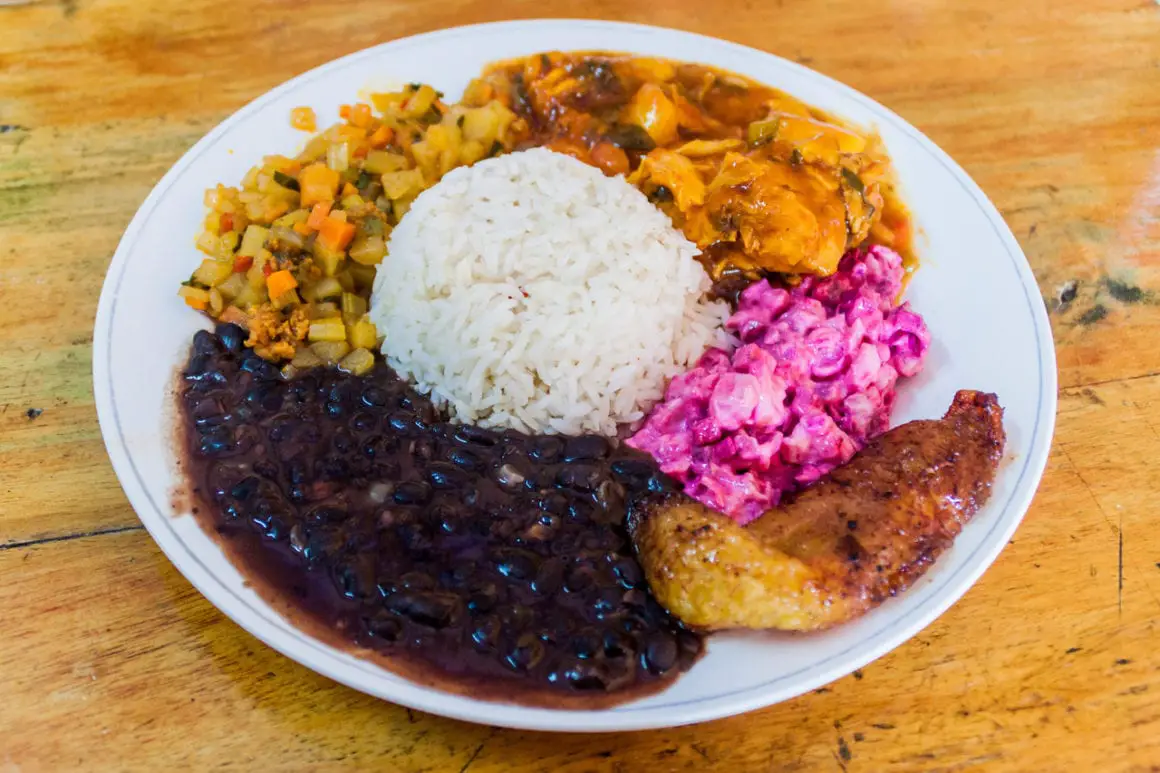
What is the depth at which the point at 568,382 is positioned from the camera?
317 cm

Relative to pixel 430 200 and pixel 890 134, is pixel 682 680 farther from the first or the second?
pixel 890 134

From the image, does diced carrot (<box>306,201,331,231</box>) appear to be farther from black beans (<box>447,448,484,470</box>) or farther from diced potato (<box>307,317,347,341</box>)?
black beans (<box>447,448,484,470</box>)

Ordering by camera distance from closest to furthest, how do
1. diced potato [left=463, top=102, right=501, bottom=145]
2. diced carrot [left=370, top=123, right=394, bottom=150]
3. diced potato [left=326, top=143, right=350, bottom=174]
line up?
1. diced potato [left=326, top=143, right=350, bottom=174]
2. diced carrot [left=370, top=123, right=394, bottom=150]
3. diced potato [left=463, top=102, right=501, bottom=145]

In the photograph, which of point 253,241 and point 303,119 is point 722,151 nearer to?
point 303,119

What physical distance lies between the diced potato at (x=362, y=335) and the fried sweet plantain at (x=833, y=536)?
1281 millimetres

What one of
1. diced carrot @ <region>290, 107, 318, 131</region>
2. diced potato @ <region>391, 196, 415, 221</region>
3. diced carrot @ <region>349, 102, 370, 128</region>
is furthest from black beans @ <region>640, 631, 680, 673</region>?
diced carrot @ <region>290, 107, 318, 131</region>

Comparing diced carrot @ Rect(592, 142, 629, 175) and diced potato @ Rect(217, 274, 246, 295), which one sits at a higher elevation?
diced carrot @ Rect(592, 142, 629, 175)

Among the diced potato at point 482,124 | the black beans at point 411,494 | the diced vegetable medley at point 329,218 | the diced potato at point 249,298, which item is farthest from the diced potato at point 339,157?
the black beans at point 411,494

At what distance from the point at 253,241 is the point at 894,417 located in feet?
8.21

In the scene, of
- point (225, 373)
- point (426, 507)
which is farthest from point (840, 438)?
point (225, 373)

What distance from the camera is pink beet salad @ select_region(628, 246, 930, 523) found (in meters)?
2.87

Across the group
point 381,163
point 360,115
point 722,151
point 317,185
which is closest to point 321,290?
point 317,185

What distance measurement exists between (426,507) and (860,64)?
3631 millimetres

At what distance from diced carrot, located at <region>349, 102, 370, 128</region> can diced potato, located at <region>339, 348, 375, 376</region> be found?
118cm
